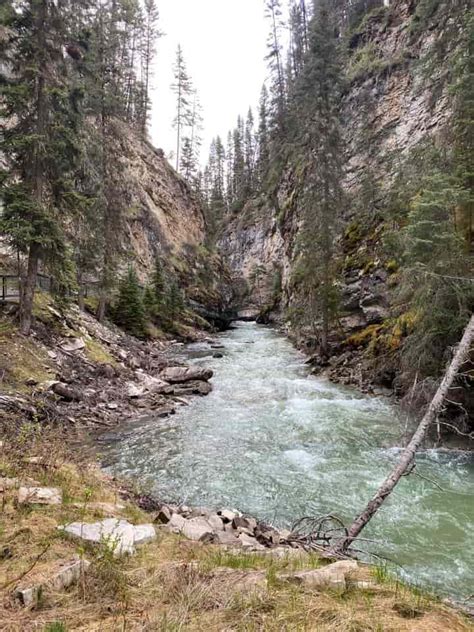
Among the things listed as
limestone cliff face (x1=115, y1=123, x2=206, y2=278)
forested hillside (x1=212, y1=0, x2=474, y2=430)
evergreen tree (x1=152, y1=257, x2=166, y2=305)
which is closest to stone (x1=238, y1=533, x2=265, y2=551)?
forested hillside (x1=212, y1=0, x2=474, y2=430)

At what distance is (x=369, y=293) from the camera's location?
19.5m

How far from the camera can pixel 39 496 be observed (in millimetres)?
4480

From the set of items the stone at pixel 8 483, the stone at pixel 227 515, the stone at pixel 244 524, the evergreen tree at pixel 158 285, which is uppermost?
the evergreen tree at pixel 158 285

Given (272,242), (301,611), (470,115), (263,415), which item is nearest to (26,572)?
(301,611)

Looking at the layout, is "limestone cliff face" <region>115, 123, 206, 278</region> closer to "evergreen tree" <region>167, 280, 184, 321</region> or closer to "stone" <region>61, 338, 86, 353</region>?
"evergreen tree" <region>167, 280, 184, 321</region>

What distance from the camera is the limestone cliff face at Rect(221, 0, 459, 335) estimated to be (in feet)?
63.6

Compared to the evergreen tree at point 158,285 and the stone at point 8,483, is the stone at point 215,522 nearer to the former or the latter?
the stone at point 8,483

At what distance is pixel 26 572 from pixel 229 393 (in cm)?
1258

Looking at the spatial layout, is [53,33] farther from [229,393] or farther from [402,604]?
[402,604]

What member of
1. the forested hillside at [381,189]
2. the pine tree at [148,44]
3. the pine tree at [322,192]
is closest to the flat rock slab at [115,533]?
the forested hillside at [381,189]

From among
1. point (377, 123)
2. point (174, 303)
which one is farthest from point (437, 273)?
point (174, 303)

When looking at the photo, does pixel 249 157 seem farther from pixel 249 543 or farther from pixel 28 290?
pixel 249 543

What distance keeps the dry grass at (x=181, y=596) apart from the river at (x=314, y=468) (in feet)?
8.47

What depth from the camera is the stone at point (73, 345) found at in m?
13.9
